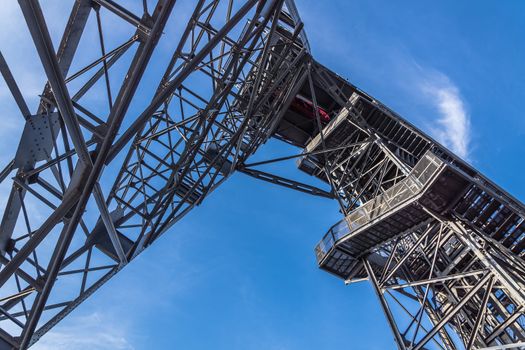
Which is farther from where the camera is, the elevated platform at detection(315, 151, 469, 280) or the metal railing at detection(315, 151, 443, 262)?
the metal railing at detection(315, 151, 443, 262)

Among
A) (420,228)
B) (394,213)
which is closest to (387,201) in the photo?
(394,213)

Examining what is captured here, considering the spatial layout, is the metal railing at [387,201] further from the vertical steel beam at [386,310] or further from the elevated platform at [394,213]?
the vertical steel beam at [386,310]

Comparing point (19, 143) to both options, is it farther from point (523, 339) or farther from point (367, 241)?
point (523, 339)

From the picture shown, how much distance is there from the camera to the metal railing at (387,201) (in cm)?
1288

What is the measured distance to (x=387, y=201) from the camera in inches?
556

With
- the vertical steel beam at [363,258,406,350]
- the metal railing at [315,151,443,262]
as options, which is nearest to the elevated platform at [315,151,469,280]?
the metal railing at [315,151,443,262]

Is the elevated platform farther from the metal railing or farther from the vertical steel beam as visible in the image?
the vertical steel beam

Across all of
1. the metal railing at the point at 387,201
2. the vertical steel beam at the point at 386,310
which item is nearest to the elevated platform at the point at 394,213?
the metal railing at the point at 387,201

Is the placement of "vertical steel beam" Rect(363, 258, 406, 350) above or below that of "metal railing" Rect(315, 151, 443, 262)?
below

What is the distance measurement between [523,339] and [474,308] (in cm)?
336

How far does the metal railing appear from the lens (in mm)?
12875

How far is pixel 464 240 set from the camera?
1191cm

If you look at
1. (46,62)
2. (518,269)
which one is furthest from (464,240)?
(46,62)

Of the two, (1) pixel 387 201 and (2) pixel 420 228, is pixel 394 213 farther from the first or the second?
(2) pixel 420 228
